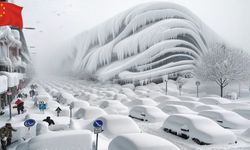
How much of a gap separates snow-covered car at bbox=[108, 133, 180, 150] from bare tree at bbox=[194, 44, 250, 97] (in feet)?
136

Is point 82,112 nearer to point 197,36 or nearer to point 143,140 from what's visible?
point 143,140

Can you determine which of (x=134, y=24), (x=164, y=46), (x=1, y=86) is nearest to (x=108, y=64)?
(x=134, y=24)

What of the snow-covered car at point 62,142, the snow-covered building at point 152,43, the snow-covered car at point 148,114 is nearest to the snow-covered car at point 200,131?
the snow-covered car at point 148,114

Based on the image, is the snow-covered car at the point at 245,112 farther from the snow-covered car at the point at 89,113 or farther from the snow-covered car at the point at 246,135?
the snow-covered car at the point at 89,113

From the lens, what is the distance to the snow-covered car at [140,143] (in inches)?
436

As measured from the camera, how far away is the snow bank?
11.7 m

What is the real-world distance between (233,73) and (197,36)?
132 ft

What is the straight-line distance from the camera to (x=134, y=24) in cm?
9406

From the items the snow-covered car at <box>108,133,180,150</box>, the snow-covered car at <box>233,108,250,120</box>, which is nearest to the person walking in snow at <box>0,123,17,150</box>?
the snow-covered car at <box>108,133,180,150</box>

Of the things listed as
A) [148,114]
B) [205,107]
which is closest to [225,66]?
[205,107]

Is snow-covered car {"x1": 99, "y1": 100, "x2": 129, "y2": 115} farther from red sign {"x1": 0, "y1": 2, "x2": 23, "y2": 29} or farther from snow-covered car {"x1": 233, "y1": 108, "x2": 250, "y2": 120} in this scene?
red sign {"x1": 0, "y1": 2, "x2": 23, "y2": 29}

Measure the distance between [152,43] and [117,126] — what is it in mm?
68764

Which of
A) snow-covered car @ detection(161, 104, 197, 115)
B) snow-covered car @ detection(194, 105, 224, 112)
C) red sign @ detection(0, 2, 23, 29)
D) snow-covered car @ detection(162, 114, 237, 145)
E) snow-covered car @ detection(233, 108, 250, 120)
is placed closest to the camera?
snow-covered car @ detection(162, 114, 237, 145)

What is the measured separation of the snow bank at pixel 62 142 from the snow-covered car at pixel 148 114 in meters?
11.0
